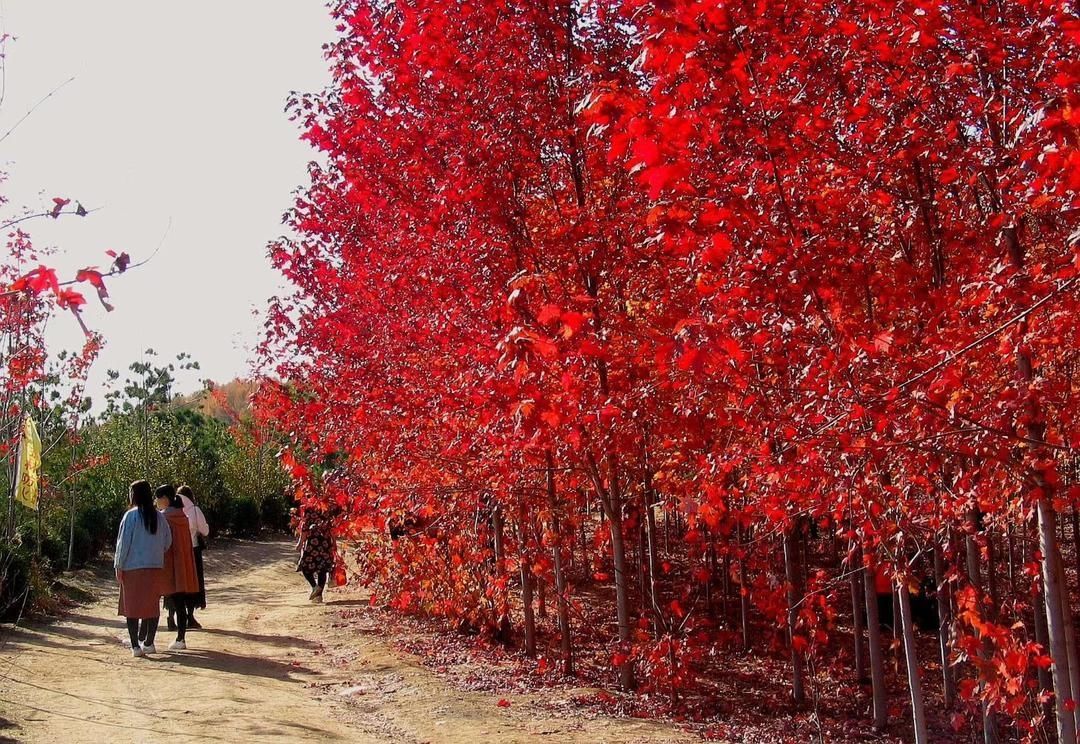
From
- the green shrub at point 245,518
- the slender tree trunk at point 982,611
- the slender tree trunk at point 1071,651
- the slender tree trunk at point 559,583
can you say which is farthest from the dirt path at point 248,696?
the green shrub at point 245,518

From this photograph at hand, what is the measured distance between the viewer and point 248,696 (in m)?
8.56

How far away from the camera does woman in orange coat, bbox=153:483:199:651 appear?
425 inches

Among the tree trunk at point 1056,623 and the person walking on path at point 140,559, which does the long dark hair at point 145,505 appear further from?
the tree trunk at point 1056,623

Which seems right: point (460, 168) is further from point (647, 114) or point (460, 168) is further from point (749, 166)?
point (647, 114)

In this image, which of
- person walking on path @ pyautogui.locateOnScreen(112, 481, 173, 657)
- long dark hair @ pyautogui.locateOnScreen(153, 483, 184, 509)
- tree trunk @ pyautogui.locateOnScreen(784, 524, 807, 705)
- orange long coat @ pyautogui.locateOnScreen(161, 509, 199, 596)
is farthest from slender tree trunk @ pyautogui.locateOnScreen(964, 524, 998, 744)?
long dark hair @ pyautogui.locateOnScreen(153, 483, 184, 509)

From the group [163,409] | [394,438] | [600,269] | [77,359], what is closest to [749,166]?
[600,269]

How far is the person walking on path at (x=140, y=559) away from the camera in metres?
10.0

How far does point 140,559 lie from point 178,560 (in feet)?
2.96

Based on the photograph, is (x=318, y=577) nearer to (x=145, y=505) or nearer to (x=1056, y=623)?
(x=145, y=505)

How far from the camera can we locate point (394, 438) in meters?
9.55

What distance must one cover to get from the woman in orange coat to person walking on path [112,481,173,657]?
525 mm

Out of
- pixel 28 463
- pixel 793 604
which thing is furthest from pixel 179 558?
pixel 793 604

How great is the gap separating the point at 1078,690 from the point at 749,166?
3.81m

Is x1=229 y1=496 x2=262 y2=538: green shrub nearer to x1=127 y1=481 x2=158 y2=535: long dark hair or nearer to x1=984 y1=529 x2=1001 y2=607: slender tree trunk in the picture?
x1=127 y1=481 x2=158 y2=535: long dark hair
